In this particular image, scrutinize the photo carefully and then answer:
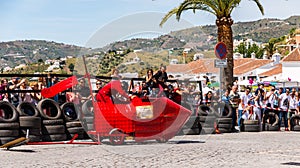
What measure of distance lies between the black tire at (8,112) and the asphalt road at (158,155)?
754 millimetres

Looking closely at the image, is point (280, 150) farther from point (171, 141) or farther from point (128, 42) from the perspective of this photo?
point (128, 42)

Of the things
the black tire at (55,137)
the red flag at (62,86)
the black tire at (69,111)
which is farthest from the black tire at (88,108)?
the black tire at (69,111)

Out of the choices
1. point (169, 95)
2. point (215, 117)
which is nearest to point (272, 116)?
point (215, 117)

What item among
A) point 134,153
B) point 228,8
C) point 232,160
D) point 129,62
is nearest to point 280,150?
point 232,160

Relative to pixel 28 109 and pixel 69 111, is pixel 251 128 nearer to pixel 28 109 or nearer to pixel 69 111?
pixel 69 111

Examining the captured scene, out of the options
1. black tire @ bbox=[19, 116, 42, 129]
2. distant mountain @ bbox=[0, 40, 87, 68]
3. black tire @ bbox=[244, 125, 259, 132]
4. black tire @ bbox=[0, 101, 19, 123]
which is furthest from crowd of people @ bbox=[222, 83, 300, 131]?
black tire @ bbox=[0, 101, 19, 123]

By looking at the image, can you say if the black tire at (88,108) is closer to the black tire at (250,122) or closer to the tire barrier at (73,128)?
the tire barrier at (73,128)

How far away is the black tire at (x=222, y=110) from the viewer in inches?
745

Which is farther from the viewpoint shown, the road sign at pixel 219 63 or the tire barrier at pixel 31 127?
the road sign at pixel 219 63

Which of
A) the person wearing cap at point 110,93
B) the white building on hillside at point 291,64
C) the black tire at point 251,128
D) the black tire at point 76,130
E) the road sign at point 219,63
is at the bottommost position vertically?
the black tire at point 251,128

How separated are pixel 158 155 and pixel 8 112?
436cm

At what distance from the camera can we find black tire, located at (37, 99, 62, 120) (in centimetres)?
1441

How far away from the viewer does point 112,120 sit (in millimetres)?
12844

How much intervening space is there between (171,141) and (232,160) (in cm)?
388
